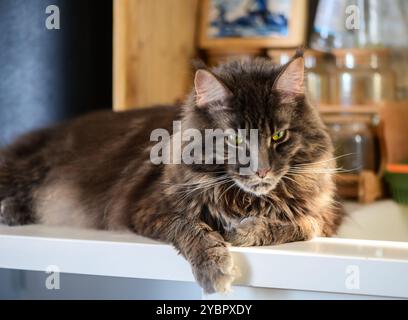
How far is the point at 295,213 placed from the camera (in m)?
1.40

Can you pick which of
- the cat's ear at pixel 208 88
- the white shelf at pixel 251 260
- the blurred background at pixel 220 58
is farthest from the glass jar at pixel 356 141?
the cat's ear at pixel 208 88

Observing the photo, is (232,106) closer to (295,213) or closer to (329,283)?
(295,213)

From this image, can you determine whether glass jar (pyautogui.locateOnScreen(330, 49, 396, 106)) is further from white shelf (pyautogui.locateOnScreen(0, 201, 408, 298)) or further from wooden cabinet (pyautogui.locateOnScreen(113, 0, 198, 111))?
white shelf (pyautogui.locateOnScreen(0, 201, 408, 298))

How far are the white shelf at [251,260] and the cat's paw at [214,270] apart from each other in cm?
7

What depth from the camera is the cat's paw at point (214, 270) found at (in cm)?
122

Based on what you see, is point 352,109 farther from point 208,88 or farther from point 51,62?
point 208,88

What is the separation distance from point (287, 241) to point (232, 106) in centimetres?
35

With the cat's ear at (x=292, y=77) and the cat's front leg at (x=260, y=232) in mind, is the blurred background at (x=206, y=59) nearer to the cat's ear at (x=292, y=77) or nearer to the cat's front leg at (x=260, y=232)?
the cat's front leg at (x=260, y=232)

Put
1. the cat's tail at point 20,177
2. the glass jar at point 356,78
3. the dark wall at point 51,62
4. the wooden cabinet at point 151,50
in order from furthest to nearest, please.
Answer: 1. the glass jar at point 356,78
2. the wooden cabinet at point 151,50
3. the dark wall at point 51,62
4. the cat's tail at point 20,177

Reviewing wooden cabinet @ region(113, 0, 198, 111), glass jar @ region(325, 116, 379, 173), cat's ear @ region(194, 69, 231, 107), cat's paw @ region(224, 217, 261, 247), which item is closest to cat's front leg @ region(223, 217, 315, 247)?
cat's paw @ region(224, 217, 261, 247)

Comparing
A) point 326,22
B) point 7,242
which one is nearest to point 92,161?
point 7,242

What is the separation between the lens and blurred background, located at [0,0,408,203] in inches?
81.3
